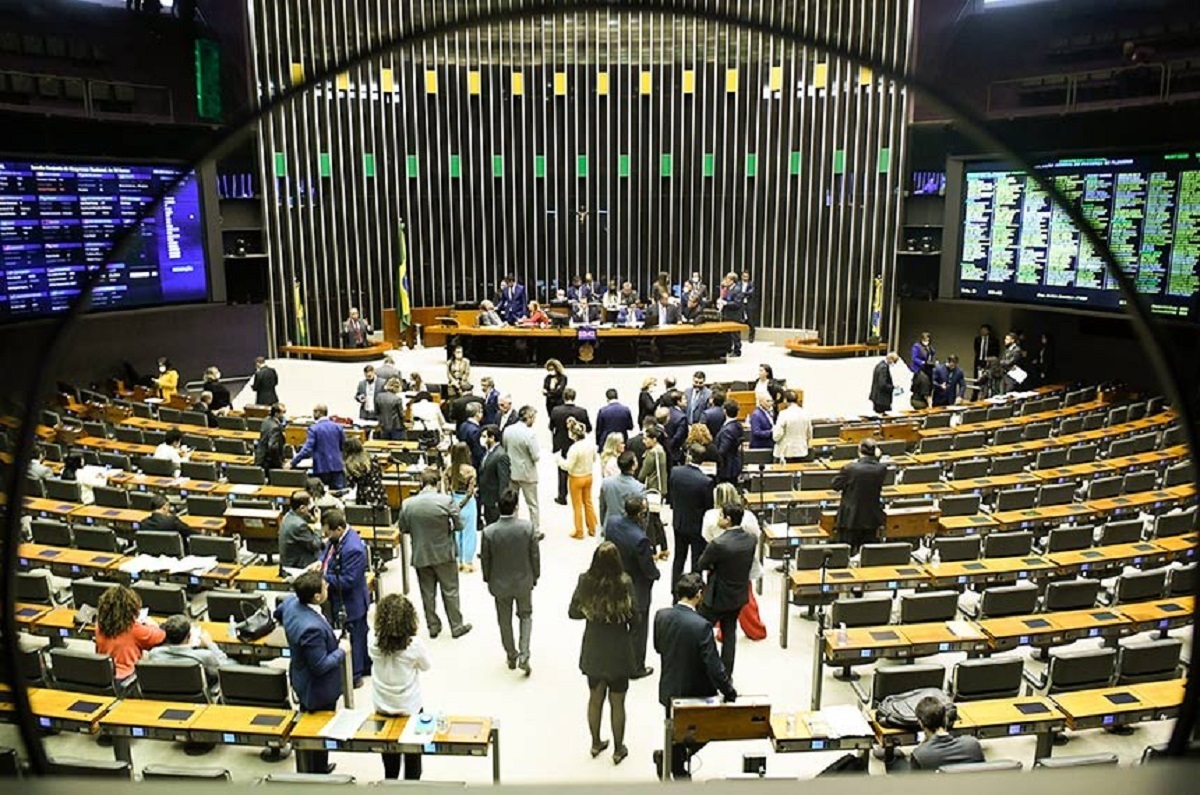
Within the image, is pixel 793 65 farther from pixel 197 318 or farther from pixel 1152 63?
pixel 197 318

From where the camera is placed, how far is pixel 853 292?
67.6 ft

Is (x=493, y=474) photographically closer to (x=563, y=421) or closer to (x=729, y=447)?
(x=563, y=421)

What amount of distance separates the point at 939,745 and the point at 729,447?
15.4 feet

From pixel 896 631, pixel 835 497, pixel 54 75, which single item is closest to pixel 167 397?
pixel 54 75

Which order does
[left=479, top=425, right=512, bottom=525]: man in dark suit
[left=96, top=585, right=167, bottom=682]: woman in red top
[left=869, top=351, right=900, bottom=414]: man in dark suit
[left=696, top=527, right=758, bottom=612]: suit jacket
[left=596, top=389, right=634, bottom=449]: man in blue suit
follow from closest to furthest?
1. [left=96, top=585, right=167, bottom=682]: woman in red top
2. [left=696, top=527, right=758, bottom=612]: suit jacket
3. [left=479, top=425, right=512, bottom=525]: man in dark suit
4. [left=596, top=389, right=634, bottom=449]: man in blue suit
5. [left=869, top=351, right=900, bottom=414]: man in dark suit

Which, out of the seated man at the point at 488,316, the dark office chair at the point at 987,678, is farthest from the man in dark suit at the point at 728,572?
the seated man at the point at 488,316

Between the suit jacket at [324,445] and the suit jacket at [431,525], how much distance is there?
2653 millimetres

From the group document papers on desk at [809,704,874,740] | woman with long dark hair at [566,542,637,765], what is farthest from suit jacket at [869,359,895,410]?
woman with long dark hair at [566,542,637,765]

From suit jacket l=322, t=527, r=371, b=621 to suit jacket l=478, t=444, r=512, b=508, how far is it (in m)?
2.13

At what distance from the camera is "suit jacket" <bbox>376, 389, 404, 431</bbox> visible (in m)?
10.8

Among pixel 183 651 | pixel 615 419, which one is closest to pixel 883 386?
pixel 615 419

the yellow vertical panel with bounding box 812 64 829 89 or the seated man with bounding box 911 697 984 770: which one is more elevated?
the yellow vertical panel with bounding box 812 64 829 89

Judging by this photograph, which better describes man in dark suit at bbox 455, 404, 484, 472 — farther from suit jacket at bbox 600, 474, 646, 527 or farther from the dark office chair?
the dark office chair

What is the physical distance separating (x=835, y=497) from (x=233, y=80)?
50.5 feet
